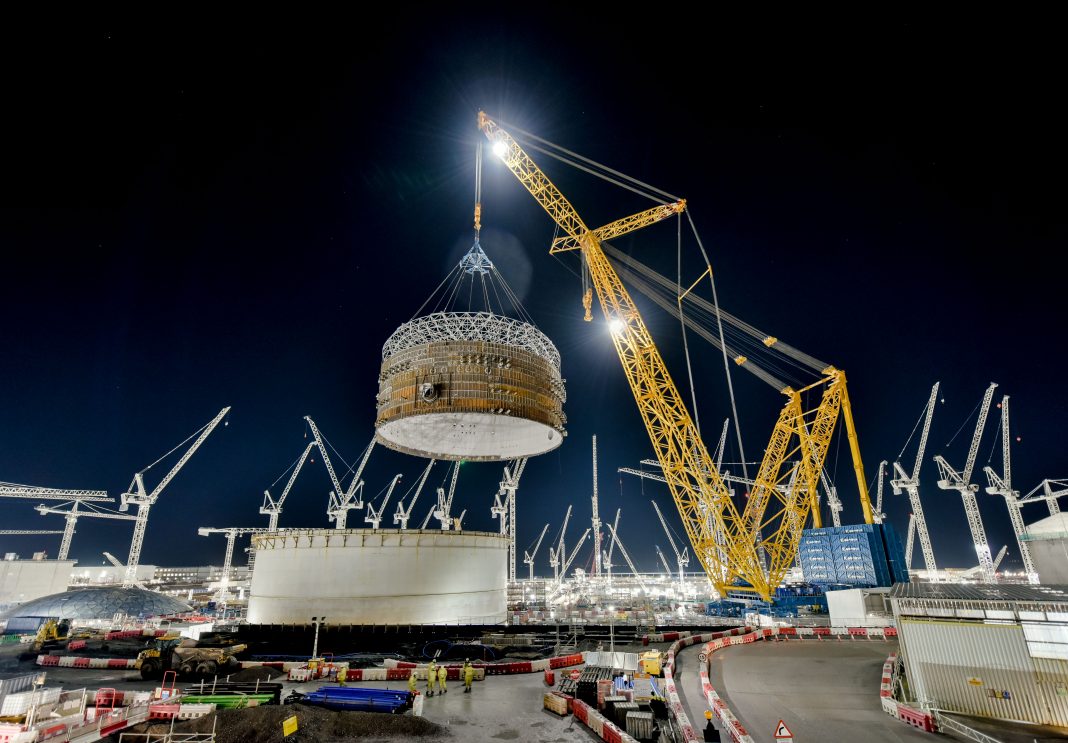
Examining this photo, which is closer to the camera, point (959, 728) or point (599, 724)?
point (959, 728)

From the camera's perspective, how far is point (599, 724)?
56.8ft

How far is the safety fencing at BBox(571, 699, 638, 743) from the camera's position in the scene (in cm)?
A: 1557

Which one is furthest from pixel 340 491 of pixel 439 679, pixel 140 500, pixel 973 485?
pixel 973 485

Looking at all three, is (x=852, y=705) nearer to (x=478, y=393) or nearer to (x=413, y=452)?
(x=478, y=393)

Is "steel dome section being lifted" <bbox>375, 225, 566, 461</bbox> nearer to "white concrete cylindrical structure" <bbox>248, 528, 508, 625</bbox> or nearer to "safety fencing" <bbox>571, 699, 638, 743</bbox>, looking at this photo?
"white concrete cylindrical structure" <bbox>248, 528, 508, 625</bbox>

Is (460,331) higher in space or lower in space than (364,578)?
higher

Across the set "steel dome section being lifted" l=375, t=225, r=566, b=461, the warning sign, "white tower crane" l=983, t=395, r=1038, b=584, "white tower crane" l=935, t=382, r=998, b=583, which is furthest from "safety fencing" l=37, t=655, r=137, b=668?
"white tower crane" l=983, t=395, r=1038, b=584

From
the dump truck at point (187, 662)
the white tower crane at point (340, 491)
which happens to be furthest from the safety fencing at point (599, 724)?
the white tower crane at point (340, 491)

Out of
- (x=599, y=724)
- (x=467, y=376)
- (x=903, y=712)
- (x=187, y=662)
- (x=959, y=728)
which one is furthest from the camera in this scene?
(x=467, y=376)

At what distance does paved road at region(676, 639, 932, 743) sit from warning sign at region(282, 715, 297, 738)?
13.7 m

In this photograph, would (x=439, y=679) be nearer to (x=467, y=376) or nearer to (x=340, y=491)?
(x=467, y=376)

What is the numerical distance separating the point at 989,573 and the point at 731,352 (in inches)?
3764

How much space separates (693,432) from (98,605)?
7037 centimetres

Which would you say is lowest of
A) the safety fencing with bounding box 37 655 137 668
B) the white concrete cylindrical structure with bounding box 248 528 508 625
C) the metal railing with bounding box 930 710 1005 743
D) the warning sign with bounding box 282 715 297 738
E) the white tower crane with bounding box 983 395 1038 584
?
the safety fencing with bounding box 37 655 137 668
